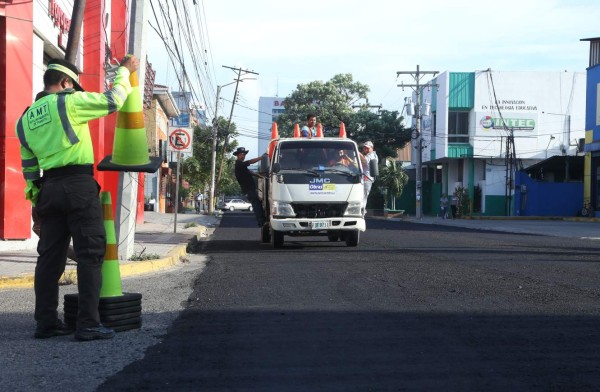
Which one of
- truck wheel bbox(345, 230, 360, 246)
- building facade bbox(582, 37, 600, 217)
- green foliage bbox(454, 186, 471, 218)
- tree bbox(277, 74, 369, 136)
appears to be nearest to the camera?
truck wheel bbox(345, 230, 360, 246)

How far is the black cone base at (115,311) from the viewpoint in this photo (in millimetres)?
5777

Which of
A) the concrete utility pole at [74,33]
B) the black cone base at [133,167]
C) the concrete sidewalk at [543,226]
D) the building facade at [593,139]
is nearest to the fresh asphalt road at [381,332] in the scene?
the black cone base at [133,167]

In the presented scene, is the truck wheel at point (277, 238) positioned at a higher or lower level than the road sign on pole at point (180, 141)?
lower

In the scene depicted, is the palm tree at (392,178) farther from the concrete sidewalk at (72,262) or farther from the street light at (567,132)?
the concrete sidewalk at (72,262)

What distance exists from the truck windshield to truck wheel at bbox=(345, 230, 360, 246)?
127 centimetres

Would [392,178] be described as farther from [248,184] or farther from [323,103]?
[248,184]

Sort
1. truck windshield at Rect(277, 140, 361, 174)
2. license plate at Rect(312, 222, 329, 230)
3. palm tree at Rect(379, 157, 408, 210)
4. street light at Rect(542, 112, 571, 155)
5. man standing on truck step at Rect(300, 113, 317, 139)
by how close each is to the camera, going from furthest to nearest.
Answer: street light at Rect(542, 112, 571, 155) < palm tree at Rect(379, 157, 408, 210) < man standing on truck step at Rect(300, 113, 317, 139) < truck windshield at Rect(277, 140, 361, 174) < license plate at Rect(312, 222, 329, 230)

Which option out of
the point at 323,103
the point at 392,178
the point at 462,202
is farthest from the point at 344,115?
the point at 462,202

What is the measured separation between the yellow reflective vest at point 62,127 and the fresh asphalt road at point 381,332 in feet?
4.96

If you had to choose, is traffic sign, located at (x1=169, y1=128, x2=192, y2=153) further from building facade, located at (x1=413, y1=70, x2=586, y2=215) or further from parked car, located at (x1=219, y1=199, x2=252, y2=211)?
parked car, located at (x1=219, y1=199, x2=252, y2=211)

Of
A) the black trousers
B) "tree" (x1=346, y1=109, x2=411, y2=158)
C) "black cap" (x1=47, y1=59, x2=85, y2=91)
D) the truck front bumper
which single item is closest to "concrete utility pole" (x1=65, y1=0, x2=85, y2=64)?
"black cap" (x1=47, y1=59, x2=85, y2=91)

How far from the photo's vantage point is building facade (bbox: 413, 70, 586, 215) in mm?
52344

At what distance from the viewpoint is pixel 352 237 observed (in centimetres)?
1488

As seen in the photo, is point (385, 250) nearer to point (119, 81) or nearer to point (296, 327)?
point (296, 327)
